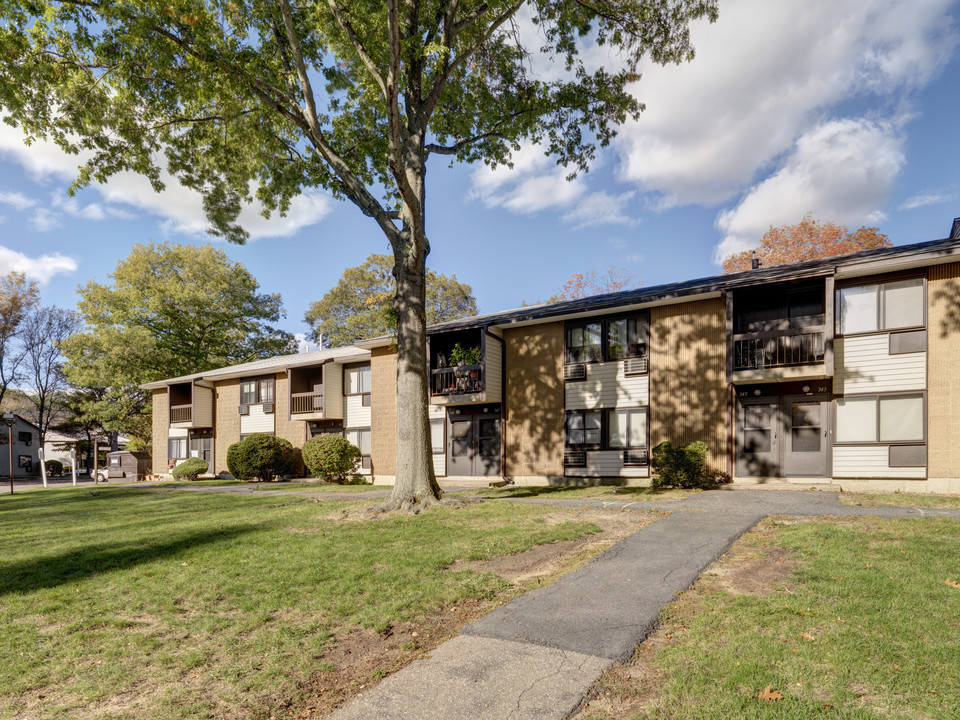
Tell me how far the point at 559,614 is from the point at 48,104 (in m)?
16.6

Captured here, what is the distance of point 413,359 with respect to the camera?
12430 millimetres

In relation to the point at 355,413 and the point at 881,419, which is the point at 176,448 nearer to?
the point at 355,413

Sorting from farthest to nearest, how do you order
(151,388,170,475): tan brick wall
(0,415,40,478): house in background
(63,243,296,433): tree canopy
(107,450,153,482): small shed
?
1. (0,415,40,478): house in background
2. (63,243,296,433): tree canopy
3. (107,450,153,482): small shed
4. (151,388,170,475): tan brick wall

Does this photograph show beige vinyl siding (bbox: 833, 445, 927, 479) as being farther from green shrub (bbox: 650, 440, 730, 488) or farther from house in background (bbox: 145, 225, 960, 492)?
green shrub (bbox: 650, 440, 730, 488)

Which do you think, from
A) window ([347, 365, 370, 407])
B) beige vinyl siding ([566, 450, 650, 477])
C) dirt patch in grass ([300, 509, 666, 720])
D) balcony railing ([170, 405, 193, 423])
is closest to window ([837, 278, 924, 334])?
beige vinyl siding ([566, 450, 650, 477])

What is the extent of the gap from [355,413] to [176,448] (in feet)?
51.6

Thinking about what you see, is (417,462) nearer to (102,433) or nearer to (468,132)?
(468,132)

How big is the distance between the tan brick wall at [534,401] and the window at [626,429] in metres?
1.82

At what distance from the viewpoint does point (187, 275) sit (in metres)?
41.6

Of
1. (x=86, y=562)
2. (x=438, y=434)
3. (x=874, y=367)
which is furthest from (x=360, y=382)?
(x=874, y=367)

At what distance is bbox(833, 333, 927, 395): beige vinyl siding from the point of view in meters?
13.9

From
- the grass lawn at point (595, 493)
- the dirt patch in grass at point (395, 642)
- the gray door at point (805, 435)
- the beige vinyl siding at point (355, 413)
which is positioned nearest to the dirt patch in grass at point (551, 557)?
the dirt patch in grass at point (395, 642)

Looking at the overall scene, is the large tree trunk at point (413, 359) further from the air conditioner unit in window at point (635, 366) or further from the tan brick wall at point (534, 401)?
the air conditioner unit in window at point (635, 366)

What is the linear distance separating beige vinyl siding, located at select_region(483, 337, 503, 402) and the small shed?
27.6 metres
